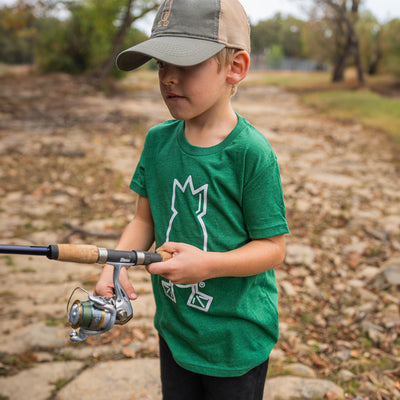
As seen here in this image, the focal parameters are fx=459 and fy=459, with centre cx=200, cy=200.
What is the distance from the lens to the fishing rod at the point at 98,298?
123 cm

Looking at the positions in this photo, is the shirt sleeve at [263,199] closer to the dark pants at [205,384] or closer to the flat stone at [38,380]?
the dark pants at [205,384]

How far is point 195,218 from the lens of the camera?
1.47 metres

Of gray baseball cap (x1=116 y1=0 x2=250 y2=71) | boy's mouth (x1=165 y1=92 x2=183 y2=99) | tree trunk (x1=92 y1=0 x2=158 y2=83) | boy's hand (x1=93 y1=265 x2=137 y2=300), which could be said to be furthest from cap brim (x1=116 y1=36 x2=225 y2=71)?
tree trunk (x1=92 y1=0 x2=158 y2=83)

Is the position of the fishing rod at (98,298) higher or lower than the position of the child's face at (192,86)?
lower

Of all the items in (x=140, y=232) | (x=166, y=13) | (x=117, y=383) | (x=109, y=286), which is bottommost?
(x=117, y=383)

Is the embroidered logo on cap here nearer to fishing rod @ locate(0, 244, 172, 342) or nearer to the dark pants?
fishing rod @ locate(0, 244, 172, 342)

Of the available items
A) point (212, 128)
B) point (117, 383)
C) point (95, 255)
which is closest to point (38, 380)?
point (117, 383)

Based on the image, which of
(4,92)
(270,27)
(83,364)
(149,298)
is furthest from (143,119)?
(270,27)

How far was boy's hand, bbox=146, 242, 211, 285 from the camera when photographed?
1274 mm

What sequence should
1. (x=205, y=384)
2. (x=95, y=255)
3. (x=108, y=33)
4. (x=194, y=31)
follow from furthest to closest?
(x=108, y=33) → (x=205, y=384) → (x=194, y=31) → (x=95, y=255)

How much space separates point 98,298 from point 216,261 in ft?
1.18

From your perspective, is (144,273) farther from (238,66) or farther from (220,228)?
(238,66)

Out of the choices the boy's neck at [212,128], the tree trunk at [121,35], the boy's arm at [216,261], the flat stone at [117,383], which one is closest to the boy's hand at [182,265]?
the boy's arm at [216,261]

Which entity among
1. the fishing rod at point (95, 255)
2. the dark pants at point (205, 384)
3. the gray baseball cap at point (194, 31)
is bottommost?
the dark pants at point (205, 384)
